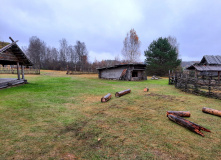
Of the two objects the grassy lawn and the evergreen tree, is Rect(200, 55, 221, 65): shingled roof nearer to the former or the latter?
the evergreen tree

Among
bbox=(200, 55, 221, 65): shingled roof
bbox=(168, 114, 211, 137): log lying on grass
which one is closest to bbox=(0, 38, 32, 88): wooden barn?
bbox=(168, 114, 211, 137): log lying on grass

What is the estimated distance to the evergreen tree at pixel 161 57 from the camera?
3466 centimetres

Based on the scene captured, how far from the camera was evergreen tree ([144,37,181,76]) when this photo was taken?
114 ft

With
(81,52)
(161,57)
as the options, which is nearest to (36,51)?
(81,52)

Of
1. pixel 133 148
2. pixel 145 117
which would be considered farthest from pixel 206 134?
pixel 133 148

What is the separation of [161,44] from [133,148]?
3688cm

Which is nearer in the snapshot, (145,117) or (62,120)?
(62,120)

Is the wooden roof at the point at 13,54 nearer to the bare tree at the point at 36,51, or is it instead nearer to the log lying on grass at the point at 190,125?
the log lying on grass at the point at 190,125

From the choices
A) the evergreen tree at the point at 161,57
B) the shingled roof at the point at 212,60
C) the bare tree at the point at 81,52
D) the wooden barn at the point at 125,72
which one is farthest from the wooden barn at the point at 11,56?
the bare tree at the point at 81,52

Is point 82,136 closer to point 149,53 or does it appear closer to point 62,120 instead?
point 62,120

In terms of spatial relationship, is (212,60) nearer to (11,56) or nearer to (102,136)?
(102,136)

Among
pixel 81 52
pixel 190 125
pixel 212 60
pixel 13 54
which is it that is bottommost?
pixel 190 125

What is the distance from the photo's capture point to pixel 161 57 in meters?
36.5

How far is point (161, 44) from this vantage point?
114 feet
